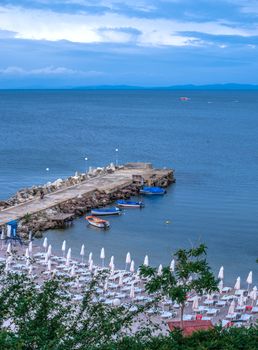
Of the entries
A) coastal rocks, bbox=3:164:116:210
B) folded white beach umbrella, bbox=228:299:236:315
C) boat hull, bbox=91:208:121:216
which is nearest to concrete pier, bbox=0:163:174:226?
coastal rocks, bbox=3:164:116:210

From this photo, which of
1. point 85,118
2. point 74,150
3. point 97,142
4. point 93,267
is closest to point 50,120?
point 85,118

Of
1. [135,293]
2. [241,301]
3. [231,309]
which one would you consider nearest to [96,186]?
[135,293]

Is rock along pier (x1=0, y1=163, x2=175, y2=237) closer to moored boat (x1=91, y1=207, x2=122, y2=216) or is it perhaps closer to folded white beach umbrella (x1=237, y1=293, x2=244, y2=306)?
moored boat (x1=91, y1=207, x2=122, y2=216)

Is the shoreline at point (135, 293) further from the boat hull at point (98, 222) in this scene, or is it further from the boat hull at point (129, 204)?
the boat hull at point (129, 204)

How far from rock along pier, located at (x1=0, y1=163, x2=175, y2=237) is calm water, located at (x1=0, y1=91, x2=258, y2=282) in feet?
4.84

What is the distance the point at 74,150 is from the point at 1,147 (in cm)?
1244

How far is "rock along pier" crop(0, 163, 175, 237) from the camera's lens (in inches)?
1656

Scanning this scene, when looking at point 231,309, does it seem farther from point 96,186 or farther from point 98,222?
point 96,186

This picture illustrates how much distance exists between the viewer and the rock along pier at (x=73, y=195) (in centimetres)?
4206

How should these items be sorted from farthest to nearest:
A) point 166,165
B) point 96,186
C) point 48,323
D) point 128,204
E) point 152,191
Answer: point 166,165 → point 152,191 → point 96,186 → point 128,204 → point 48,323

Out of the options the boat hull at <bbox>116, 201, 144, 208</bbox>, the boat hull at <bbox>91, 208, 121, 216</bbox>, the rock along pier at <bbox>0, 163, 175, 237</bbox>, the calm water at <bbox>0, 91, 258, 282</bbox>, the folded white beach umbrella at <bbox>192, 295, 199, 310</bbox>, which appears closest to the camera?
the folded white beach umbrella at <bbox>192, 295, 199, 310</bbox>

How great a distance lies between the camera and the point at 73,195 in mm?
50594

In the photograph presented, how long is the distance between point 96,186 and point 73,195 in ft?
15.4

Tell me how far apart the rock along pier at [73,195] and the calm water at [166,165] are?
1476 mm
